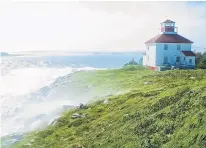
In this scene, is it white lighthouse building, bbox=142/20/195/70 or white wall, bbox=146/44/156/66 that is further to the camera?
white wall, bbox=146/44/156/66

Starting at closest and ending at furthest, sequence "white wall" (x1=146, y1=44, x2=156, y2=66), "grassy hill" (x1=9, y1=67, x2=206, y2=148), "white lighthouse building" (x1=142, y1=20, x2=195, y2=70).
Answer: "grassy hill" (x1=9, y1=67, x2=206, y2=148) < "white lighthouse building" (x1=142, y1=20, x2=195, y2=70) < "white wall" (x1=146, y1=44, x2=156, y2=66)

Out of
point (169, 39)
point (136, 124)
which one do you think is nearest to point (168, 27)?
point (169, 39)

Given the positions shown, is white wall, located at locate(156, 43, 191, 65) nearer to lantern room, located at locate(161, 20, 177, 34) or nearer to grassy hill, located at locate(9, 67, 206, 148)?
lantern room, located at locate(161, 20, 177, 34)

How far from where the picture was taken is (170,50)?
46.7 m

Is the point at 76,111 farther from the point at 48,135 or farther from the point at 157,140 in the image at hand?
the point at 157,140

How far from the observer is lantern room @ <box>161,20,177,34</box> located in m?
47.6

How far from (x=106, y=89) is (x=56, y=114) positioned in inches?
353

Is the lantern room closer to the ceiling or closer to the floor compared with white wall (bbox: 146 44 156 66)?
closer to the ceiling

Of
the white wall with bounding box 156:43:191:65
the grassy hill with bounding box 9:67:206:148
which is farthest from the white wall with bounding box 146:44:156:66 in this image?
the grassy hill with bounding box 9:67:206:148

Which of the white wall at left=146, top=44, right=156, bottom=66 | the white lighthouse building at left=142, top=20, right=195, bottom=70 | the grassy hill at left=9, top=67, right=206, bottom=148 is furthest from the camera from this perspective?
the white wall at left=146, top=44, right=156, bottom=66

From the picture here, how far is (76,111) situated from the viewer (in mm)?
26422

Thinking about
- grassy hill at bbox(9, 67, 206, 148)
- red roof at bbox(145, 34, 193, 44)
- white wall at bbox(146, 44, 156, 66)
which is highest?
red roof at bbox(145, 34, 193, 44)

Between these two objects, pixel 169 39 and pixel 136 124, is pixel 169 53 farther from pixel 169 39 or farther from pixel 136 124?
pixel 136 124

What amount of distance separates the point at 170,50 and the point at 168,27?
305 centimetres
